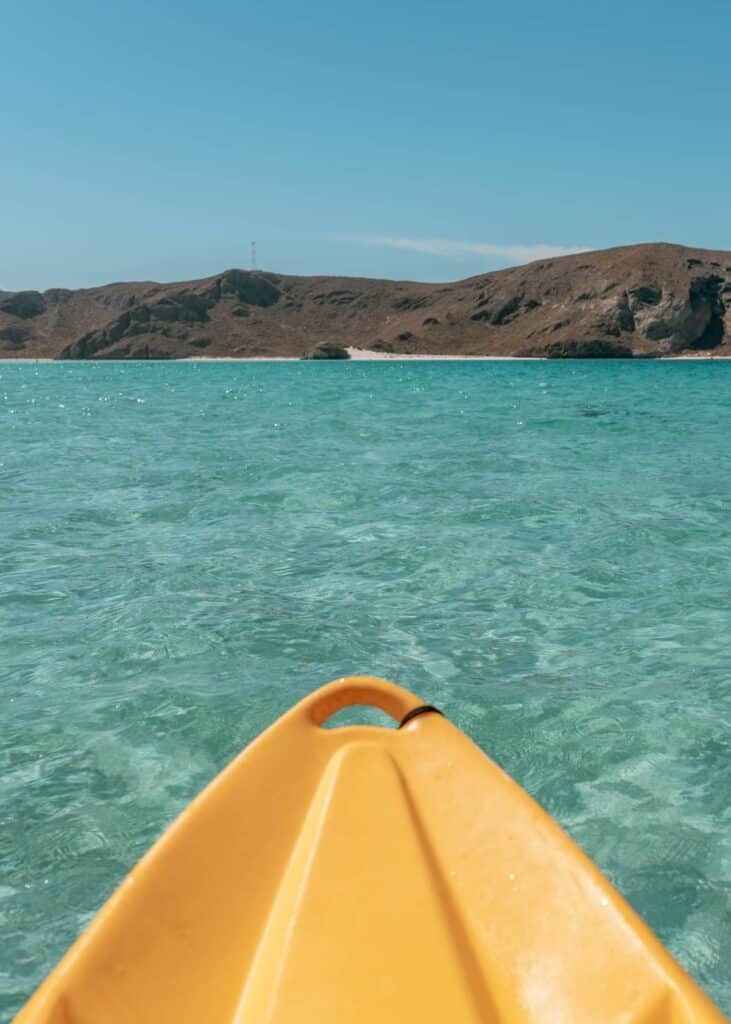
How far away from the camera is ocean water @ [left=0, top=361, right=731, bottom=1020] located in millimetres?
4508

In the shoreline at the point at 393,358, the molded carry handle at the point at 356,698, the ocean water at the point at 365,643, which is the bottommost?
the ocean water at the point at 365,643

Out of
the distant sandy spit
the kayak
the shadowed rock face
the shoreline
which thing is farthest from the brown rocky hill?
the kayak

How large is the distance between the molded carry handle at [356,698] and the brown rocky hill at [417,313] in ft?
375

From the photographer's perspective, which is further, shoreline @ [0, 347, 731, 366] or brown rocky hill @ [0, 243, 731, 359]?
brown rocky hill @ [0, 243, 731, 359]

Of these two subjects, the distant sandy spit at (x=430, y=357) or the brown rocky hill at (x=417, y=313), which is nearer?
the brown rocky hill at (x=417, y=313)

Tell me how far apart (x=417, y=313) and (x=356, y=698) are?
158 meters

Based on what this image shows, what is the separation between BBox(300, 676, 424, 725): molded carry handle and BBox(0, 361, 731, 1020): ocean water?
155cm

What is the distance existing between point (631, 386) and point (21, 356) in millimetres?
131323

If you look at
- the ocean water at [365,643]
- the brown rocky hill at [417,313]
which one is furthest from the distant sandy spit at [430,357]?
the ocean water at [365,643]

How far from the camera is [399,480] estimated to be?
51.6ft

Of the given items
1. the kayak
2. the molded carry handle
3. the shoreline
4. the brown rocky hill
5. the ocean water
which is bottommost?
the ocean water

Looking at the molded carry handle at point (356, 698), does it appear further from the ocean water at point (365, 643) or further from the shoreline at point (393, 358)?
the shoreline at point (393, 358)

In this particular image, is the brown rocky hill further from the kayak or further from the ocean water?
the kayak

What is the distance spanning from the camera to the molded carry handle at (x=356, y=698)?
3.37 meters
